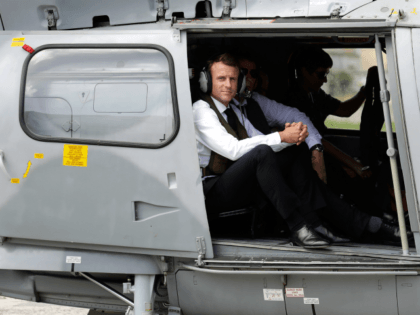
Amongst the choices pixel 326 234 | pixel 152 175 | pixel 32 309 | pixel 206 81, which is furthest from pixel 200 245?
pixel 32 309

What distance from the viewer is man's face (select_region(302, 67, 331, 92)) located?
13.7 ft

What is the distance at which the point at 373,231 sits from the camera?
3.21 m

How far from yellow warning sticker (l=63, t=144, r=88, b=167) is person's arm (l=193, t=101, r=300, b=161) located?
702 mm

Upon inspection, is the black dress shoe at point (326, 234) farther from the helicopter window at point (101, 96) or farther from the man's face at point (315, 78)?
the man's face at point (315, 78)

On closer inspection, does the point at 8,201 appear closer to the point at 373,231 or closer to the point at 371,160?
the point at 373,231

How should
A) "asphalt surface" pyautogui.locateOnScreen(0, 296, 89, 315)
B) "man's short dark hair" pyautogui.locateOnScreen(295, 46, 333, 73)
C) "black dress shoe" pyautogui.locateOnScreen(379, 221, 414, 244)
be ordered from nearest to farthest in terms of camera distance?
"black dress shoe" pyautogui.locateOnScreen(379, 221, 414, 244)
"man's short dark hair" pyautogui.locateOnScreen(295, 46, 333, 73)
"asphalt surface" pyautogui.locateOnScreen(0, 296, 89, 315)

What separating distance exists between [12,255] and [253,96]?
1971 mm

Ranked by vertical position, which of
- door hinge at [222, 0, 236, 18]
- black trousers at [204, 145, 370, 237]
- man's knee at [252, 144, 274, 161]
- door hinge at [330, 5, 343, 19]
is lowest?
black trousers at [204, 145, 370, 237]

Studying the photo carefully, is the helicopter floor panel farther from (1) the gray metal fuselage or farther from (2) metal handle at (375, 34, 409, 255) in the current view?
(2) metal handle at (375, 34, 409, 255)

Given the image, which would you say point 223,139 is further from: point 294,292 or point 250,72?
point 294,292

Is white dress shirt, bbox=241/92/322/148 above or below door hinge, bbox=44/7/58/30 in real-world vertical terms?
below

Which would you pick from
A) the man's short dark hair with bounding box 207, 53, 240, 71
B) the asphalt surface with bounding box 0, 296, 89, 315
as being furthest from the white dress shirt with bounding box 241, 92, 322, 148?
the asphalt surface with bounding box 0, 296, 89, 315

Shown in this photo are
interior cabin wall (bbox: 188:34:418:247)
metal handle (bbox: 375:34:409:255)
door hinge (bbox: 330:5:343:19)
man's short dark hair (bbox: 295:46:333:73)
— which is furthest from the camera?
man's short dark hair (bbox: 295:46:333:73)

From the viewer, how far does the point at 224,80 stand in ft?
10.6
